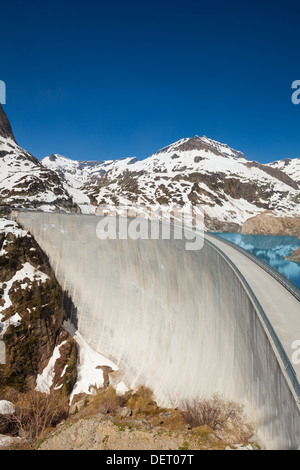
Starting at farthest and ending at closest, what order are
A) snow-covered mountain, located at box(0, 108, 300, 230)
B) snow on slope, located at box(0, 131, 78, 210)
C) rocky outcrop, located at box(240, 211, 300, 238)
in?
rocky outcrop, located at box(240, 211, 300, 238)
snow-covered mountain, located at box(0, 108, 300, 230)
snow on slope, located at box(0, 131, 78, 210)

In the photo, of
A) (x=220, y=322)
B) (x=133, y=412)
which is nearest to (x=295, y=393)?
(x=220, y=322)

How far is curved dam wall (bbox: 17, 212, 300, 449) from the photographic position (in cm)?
741

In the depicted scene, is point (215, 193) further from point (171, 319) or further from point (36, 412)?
point (36, 412)

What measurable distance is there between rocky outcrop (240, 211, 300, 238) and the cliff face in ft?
221

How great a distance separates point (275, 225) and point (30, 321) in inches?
2858

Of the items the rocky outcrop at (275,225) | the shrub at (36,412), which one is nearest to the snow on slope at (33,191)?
the shrub at (36,412)

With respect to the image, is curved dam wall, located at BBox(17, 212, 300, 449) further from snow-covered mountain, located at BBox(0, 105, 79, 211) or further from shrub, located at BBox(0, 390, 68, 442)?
snow-covered mountain, located at BBox(0, 105, 79, 211)

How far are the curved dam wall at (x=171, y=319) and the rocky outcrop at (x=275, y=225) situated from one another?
208ft

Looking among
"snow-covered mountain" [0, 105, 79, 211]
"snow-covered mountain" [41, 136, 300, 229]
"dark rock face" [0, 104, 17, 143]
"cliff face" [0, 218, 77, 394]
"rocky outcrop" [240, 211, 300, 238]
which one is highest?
"dark rock face" [0, 104, 17, 143]

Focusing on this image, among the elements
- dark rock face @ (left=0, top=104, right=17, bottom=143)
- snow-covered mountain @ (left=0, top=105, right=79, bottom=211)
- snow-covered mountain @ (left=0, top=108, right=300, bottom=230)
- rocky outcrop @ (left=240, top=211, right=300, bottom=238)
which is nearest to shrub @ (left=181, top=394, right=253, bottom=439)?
snow-covered mountain @ (left=0, top=105, right=79, bottom=211)

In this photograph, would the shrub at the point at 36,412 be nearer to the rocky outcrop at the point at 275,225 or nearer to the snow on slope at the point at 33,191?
the snow on slope at the point at 33,191

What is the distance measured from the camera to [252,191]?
413ft

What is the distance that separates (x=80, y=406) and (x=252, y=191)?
126 m
